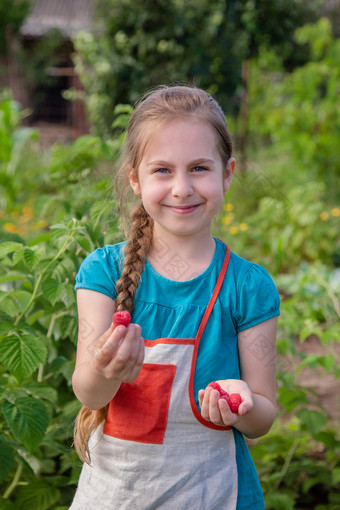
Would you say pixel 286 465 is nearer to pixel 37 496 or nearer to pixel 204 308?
pixel 37 496

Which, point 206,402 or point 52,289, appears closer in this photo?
point 206,402

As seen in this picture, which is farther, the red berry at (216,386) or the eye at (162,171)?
the eye at (162,171)

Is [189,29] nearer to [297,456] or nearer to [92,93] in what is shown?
[92,93]

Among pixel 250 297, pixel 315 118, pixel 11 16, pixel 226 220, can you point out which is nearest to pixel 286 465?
pixel 250 297

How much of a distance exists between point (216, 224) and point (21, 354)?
26.6 inches

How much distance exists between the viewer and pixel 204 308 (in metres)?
1.28

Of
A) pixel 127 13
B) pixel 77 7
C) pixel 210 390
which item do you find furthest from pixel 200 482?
pixel 77 7

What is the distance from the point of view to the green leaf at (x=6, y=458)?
1.51 meters

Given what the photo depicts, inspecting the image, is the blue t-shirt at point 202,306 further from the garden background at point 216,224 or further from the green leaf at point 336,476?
the green leaf at point 336,476

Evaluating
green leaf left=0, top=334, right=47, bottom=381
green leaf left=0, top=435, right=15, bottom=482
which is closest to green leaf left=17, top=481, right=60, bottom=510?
green leaf left=0, top=435, right=15, bottom=482

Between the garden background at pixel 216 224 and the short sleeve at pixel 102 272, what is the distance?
0.30 feet

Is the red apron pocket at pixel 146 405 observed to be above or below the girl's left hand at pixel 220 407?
below

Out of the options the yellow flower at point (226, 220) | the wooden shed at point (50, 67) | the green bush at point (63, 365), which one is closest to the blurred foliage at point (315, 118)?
the yellow flower at point (226, 220)

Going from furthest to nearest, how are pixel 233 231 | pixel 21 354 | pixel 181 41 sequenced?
pixel 181 41 → pixel 233 231 → pixel 21 354
